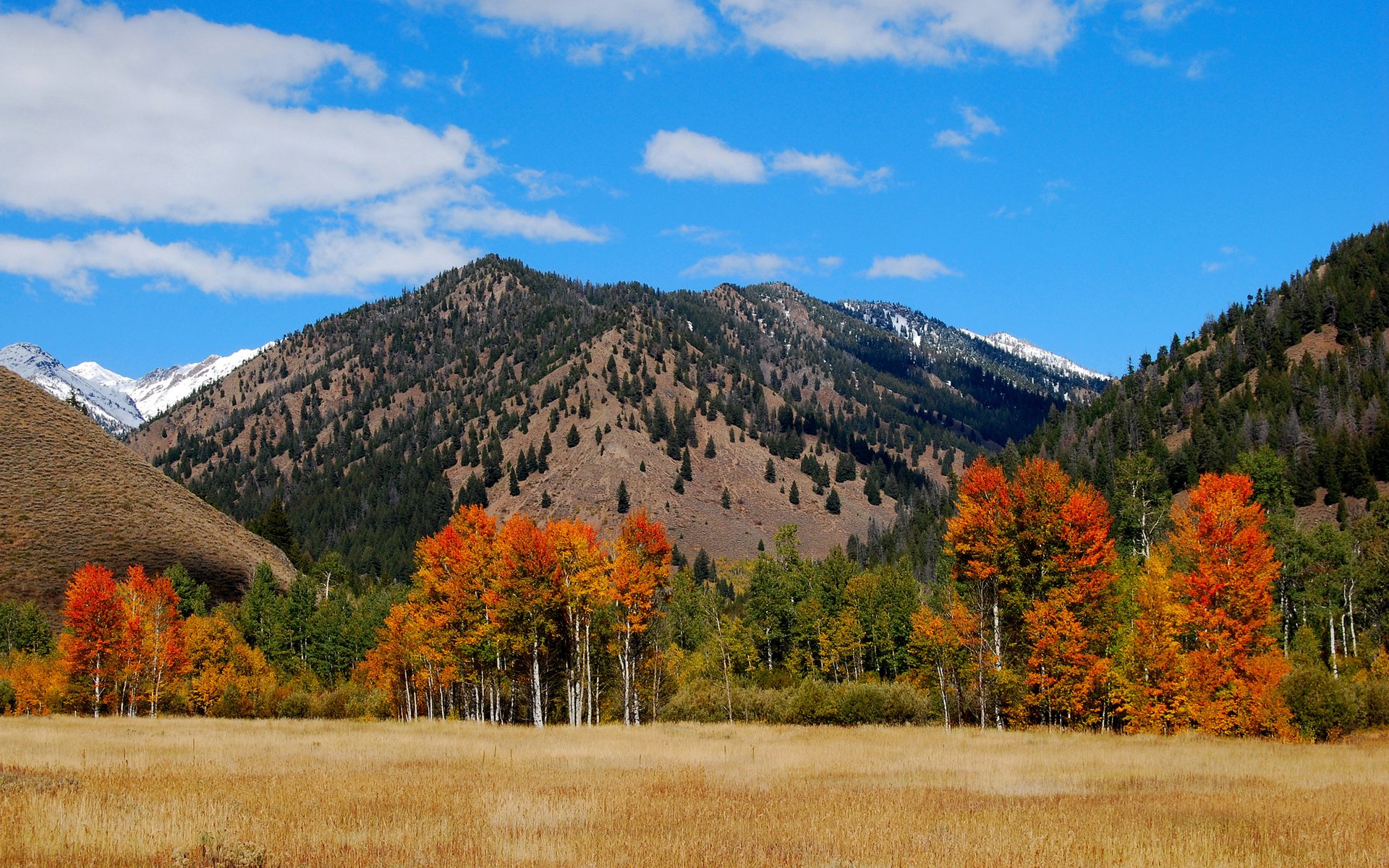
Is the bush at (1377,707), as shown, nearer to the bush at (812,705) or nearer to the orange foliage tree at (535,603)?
the bush at (812,705)

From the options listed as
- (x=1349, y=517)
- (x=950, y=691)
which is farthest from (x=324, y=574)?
(x=1349, y=517)

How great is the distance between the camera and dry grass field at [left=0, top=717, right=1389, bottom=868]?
12578 mm

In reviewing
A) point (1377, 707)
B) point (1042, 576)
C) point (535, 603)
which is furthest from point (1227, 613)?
point (535, 603)

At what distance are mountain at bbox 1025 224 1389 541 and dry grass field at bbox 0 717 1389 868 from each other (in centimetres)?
7299

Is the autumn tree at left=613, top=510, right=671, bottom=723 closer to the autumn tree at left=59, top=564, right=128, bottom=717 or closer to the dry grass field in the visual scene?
the dry grass field

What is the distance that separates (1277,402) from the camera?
138625 millimetres

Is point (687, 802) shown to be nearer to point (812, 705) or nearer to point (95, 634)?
point (812, 705)

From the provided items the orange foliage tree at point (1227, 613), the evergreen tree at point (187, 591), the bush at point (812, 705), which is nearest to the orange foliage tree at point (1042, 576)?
the orange foliage tree at point (1227, 613)

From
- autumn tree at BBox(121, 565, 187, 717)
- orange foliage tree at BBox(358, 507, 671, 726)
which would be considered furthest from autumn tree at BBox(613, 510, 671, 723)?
autumn tree at BBox(121, 565, 187, 717)

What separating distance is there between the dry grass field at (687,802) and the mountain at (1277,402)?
73.0 meters

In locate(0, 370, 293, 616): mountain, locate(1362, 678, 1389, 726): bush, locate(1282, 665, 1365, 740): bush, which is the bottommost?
locate(1362, 678, 1389, 726): bush

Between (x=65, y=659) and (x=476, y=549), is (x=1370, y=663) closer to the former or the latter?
(x=476, y=549)

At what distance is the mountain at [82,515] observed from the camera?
281 ft

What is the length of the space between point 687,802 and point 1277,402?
152919 millimetres
